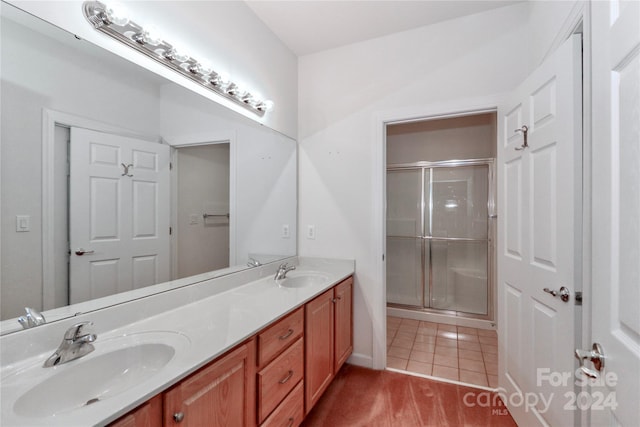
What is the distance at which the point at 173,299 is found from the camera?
141 cm

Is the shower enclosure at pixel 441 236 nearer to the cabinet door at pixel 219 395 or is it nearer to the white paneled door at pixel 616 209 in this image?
the white paneled door at pixel 616 209

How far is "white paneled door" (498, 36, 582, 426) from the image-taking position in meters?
1.18

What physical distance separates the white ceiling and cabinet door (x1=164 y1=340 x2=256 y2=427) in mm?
2108

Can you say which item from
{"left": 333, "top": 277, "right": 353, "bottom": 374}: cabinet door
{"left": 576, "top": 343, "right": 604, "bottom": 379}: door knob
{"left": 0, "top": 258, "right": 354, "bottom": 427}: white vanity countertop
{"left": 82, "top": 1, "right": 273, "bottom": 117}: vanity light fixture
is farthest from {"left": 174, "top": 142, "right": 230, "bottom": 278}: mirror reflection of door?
{"left": 576, "top": 343, "right": 604, "bottom": 379}: door knob

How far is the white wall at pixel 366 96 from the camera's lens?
1.99 metres

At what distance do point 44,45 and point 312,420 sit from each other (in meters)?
2.19

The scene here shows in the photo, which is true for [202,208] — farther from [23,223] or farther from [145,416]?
[145,416]

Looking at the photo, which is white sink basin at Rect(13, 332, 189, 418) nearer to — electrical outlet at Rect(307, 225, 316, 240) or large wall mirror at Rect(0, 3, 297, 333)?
large wall mirror at Rect(0, 3, 297, 333)

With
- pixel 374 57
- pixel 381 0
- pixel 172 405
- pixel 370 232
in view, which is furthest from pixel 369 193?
pixel 172 405

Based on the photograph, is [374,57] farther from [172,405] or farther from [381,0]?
[172,405]

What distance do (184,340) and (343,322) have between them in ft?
4.41

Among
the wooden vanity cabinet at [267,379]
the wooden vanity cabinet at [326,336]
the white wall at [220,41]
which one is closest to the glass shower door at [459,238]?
the wooden vanity cabinet at [326,336]

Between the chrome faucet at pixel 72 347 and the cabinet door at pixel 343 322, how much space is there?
4.53 feet

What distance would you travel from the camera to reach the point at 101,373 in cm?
95
